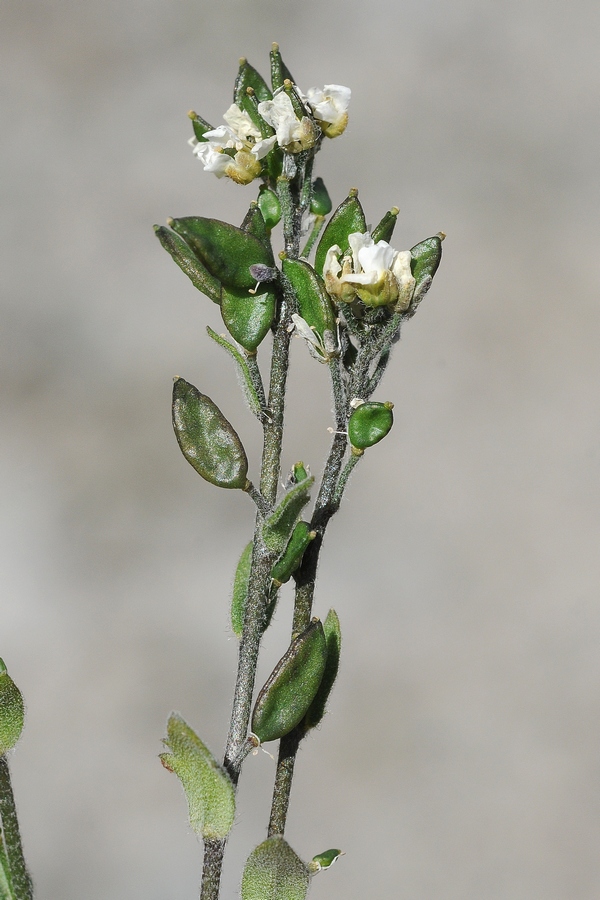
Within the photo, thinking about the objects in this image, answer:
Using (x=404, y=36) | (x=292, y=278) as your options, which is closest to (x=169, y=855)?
(x=292, y=278)

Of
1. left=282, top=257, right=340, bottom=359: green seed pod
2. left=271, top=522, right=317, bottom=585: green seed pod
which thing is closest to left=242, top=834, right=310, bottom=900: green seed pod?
left=271, top=522, right=317, bottom=585: green seed pod

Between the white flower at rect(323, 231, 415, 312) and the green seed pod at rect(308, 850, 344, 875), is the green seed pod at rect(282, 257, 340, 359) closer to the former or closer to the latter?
the white flower at rect(323, 231, 415, 312)

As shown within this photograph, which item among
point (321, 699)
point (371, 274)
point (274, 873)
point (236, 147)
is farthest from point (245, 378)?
point (274, 873)

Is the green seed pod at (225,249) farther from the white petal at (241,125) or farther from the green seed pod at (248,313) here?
the white petal at (241,125)

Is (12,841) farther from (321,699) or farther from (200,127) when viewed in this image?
(200,127)

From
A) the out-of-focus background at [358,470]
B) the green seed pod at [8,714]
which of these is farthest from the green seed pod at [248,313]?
the out-of-focus background at [358,470]

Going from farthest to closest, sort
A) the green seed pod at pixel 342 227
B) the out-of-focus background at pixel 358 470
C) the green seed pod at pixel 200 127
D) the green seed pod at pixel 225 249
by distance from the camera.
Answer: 1. the out-of-focus background at pixel 358 470
2. the green seed pod at pixel 200 127
3. the green seed pod at pixel 342 227
4. the green seed pod at pixel 225 249

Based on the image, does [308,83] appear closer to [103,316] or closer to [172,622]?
[103,316]
